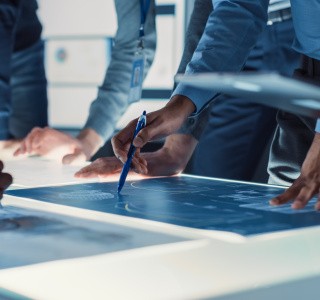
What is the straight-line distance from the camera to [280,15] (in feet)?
6.21

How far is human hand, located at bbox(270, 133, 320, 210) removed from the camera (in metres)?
1.13

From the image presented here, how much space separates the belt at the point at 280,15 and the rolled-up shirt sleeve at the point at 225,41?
0.97ft

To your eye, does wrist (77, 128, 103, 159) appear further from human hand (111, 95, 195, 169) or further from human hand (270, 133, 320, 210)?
human hand (270, 133, 320, 210)

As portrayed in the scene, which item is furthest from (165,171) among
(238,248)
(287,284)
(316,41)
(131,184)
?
(287,284)

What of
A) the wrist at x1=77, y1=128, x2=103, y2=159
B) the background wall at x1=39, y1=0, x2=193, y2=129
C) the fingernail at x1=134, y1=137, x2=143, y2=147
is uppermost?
the fingernail at x1=134, y1=137, x2=143, y2=147

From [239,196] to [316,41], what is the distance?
358 millimetres

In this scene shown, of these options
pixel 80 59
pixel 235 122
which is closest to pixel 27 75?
pixel 235 122

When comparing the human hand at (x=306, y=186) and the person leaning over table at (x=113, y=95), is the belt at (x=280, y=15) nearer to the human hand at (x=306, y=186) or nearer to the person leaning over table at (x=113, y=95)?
the person leaning over table at (x=113, y=95)

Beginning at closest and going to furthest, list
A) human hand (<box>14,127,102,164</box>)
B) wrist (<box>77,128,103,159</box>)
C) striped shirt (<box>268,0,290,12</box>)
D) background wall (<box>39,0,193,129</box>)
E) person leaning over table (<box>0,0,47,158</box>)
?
striped shirt (<box>268,0,290,12</box>) < human hand (<box>14,127,102,164</box>) < wrist (<box>77,128,103,159</box>) < person leaning over table (<box>0,0,47,158</box>) < background wall (<box>39,0,193,129</box>)

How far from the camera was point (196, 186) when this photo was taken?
140cm

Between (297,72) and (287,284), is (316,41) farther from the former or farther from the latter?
(287,284)

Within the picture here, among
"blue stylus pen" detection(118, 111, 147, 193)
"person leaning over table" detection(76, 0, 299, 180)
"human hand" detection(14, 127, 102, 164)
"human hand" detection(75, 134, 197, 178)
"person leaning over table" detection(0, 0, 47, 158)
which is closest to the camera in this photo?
"blue stylus pen" detection(118, 111, 147, 193)

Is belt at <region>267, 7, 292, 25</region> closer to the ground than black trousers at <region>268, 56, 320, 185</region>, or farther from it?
farther from it

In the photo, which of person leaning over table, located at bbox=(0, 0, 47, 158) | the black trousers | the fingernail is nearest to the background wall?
person leaning over table, located at bbox=(0, 0, 47, 158)
